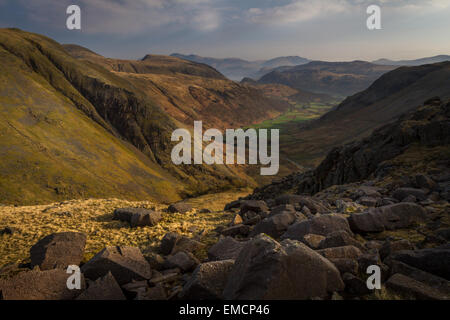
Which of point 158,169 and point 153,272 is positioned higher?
point 153,272

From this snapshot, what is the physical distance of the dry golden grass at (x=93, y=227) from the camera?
11133 mm

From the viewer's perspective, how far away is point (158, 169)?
2894 inches

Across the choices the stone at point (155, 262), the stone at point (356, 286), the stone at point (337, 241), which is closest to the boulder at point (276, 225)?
the stone at point (337, 241)

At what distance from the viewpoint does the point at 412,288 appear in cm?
491

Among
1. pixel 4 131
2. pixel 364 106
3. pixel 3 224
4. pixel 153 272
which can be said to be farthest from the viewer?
pixel 364 106

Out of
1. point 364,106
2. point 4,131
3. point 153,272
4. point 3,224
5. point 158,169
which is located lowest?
point 158,169

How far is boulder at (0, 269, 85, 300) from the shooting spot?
19.0 feet

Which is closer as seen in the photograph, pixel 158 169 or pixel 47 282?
pixel 47 282

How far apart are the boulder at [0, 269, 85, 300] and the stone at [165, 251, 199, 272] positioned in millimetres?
2293

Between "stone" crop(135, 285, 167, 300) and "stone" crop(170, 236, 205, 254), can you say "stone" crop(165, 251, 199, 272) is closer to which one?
"stone" crop(170, 236, 205, 254)

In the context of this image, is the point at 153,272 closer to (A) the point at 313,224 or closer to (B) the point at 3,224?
(A) the point at 313,224
